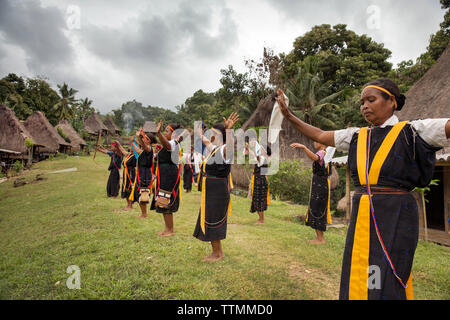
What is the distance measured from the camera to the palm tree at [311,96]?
65.1 feet

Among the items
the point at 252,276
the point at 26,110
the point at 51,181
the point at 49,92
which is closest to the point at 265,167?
the point at 252,276

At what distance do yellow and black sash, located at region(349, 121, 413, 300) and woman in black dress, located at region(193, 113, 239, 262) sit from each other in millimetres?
2040

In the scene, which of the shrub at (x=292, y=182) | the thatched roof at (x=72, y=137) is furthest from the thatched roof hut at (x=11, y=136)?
the shrub at (x=292, y=182)

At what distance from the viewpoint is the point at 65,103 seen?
40969mm

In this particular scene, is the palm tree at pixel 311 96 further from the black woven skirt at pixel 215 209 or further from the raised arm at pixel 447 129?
the raised arm at pixel 447 129

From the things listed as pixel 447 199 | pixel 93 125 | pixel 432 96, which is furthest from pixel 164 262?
pixel 93 125

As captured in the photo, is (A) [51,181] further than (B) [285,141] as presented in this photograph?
No

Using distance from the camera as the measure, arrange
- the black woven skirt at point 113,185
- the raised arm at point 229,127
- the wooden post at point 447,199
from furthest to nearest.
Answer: the black woven skirt at point 113,185
the wooden post at point 447,199
the raised arm at point 229,127

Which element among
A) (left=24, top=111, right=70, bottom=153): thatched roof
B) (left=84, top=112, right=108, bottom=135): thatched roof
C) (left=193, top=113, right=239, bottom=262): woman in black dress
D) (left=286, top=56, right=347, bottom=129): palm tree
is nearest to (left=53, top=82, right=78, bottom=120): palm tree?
(left=84, top=112, right=108, bottom=135): thatched roof

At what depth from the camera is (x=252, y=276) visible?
10.7 ft

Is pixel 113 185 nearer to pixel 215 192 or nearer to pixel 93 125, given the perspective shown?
pixel 215 192

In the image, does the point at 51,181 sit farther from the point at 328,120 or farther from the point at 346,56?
the point at 346,56

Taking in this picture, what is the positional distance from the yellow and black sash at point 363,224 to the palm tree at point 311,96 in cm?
1908

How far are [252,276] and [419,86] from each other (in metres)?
12.8
